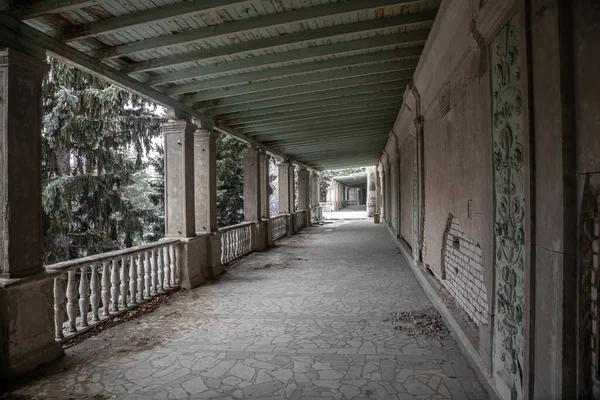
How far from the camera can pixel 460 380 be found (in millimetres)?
3289

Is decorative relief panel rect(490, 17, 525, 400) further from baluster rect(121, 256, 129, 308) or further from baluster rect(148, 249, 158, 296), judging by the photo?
baluster rect(148, 249, 158, 296)

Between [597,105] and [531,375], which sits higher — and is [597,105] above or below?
above

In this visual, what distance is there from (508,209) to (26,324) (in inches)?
177

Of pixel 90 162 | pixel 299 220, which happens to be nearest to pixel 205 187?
pixel 90 162

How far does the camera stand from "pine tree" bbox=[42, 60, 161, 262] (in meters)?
8.67

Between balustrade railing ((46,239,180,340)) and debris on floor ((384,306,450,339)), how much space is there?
12.7 ft

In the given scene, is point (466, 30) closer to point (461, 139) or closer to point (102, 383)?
point (461, 139)

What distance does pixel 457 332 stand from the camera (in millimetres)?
4070

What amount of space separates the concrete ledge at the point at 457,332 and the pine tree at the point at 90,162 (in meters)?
7.94

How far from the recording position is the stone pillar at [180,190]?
7.04 m

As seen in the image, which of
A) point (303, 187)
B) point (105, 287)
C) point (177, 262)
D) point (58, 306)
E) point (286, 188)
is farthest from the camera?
point (303, 187)

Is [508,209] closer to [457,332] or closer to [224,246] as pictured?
[457,332]

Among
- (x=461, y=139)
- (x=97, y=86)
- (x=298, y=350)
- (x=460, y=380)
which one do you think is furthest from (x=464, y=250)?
(x=97, y=86)

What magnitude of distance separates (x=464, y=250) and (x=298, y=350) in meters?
2.32
